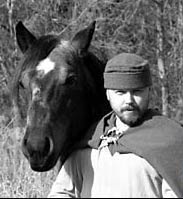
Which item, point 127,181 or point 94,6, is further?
point 94,6

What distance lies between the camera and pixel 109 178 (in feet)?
7.84

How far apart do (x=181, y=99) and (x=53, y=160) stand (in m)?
6.21

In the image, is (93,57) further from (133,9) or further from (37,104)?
(133,9)

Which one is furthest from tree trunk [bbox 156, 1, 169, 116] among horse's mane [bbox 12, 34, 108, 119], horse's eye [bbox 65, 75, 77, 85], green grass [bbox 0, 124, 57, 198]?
horse's eye [bbox 65, 75, 77, 85]

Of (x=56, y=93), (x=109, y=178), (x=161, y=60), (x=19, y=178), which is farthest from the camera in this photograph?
(x=161, y=60)

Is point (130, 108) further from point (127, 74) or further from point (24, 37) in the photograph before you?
point (24, 37)

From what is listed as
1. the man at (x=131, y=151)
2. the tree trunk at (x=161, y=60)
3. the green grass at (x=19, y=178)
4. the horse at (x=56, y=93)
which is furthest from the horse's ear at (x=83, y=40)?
the tree trunk at (x=161, y=60)

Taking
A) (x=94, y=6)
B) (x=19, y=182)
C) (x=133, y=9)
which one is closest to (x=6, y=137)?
(x=19, y=182)

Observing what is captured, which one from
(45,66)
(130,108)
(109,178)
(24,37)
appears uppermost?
(24,37)

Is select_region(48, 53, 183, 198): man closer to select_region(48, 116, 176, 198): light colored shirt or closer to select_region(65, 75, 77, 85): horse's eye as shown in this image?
select_region(48, 116, 176, 198): light colored shirt

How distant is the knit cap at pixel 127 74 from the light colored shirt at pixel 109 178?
10.2 inches

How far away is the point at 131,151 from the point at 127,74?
39 cm

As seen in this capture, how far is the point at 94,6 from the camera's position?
7422mm

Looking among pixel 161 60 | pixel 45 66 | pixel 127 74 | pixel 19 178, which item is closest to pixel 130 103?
pixel 127 74
